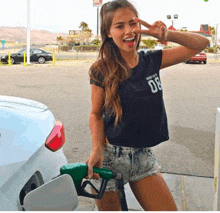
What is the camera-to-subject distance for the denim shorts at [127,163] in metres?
1.88

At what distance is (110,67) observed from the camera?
1.89 metres

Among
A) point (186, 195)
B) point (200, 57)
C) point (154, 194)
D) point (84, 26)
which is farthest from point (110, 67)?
point (84, 26)

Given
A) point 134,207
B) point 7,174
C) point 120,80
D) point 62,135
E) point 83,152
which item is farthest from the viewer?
point 83,152

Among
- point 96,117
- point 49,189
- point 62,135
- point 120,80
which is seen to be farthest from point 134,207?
point 49,189

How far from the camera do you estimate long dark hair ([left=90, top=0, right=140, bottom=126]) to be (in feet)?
5.98

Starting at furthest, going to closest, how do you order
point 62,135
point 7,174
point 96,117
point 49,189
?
point 62,135 → point 96,117 → point 7,174 → point 49,189

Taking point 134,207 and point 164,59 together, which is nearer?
point 164,59

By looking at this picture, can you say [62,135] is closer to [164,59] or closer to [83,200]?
[164,59]

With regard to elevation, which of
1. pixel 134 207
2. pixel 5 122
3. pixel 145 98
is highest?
pixel 145 98

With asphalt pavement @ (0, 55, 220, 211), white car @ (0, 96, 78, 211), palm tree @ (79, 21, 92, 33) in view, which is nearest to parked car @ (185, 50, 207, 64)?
asphalt pavement @ (0, 55, 220, 211)

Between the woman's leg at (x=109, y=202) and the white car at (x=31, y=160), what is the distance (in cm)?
32

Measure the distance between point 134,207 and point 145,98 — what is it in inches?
68.8

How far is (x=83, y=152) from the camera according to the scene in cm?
493

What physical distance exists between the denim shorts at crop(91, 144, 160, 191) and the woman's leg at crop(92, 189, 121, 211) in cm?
4
